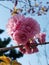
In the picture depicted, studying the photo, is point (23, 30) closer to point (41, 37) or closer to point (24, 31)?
point (24, 31)

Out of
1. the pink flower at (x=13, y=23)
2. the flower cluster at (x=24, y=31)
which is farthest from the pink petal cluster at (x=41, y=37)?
the pink flower at (x=13, y=23)

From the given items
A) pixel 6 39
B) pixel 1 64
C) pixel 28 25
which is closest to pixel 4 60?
→ pixel 1 64

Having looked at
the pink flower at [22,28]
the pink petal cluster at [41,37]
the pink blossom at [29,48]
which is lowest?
the pink blossom at [29,48]

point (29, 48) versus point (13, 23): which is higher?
point (13, 23)

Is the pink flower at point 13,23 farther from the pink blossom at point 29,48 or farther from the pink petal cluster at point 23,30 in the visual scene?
the pink blossom at point 29,48

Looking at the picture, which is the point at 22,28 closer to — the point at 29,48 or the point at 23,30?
the point at 23,30

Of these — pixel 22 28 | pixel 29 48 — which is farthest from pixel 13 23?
pixel 29 48

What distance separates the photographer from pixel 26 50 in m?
1.57

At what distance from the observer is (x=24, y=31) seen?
154 cm

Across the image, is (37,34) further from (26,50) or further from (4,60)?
(4,60)

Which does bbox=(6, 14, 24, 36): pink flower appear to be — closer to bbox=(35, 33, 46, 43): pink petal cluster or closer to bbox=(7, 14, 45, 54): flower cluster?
bbox=(7, 14, 45, 54): flower cluster

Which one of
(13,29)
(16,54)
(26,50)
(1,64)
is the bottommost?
(16,54)

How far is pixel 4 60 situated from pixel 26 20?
0.29 meters

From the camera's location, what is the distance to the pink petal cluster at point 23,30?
1538 millimetres
